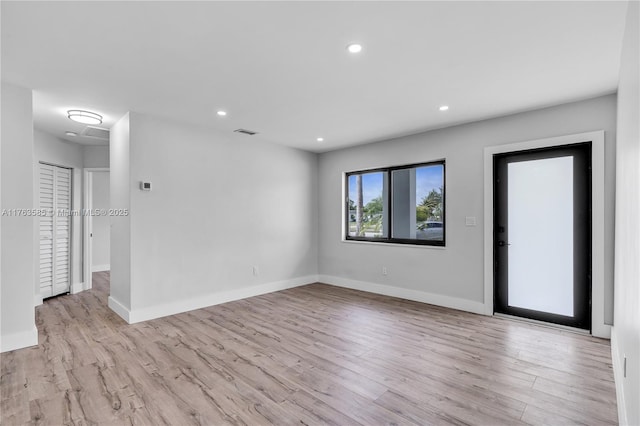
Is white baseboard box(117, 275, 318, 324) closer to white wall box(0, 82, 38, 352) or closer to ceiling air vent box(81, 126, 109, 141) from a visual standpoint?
white wall box(0, 82, 38, 352)

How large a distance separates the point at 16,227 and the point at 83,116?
5.16 feet

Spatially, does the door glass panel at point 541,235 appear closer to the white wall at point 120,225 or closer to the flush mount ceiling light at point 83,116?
the white wall at point 120,225

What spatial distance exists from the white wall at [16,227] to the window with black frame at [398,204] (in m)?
4.45

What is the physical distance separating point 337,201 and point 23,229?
14.3ft

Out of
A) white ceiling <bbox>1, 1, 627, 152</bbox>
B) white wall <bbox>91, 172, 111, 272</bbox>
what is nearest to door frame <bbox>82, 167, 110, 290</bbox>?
white ceiling <bbox>1, 1, 627, 152</bbox>

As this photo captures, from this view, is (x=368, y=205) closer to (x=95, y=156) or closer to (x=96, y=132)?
(x=96, y=132)

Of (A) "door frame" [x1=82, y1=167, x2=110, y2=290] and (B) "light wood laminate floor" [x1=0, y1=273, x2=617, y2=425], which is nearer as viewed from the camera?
(B) "light wood laminate floor" [x1=0, y1=273, x2=617, y2=425]

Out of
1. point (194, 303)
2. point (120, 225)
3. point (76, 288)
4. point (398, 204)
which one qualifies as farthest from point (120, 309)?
point (398, 204)

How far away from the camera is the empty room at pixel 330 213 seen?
208 centimetres

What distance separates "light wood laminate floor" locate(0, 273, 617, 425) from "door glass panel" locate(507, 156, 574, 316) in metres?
0.39

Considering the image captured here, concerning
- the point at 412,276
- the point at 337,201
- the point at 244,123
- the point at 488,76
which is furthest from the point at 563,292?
the point at 244,123

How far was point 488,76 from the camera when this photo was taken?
2875 mm

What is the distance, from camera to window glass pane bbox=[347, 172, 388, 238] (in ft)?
18.3

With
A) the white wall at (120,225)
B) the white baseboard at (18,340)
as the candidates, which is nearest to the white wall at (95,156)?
the white wall at (120,225)
